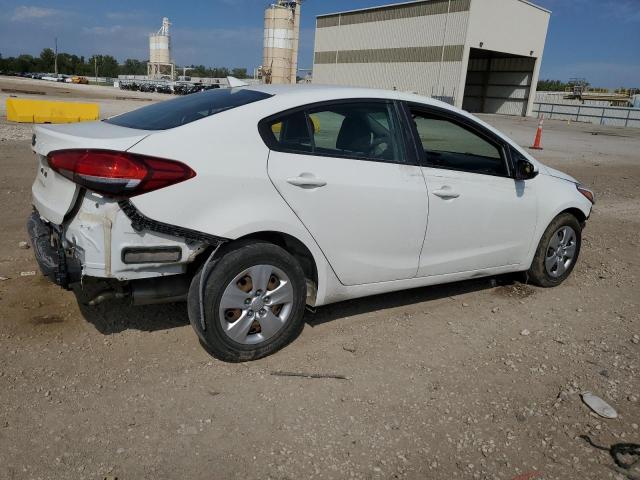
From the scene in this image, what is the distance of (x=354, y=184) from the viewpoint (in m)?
3.42

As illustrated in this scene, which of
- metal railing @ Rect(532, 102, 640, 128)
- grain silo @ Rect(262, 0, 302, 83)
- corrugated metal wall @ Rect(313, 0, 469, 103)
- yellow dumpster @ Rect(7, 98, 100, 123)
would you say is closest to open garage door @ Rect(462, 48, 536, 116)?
metal railing @ Rect(532, 102, 640, 128)

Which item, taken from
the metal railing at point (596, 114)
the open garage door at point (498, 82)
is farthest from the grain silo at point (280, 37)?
the metal railing at point (596, 114)

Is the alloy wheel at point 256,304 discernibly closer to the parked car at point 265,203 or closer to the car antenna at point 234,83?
the parked car at point 265,203

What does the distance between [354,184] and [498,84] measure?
58.0 meters

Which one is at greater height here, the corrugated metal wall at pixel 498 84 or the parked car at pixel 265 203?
the corrugated metal wall at pixel 498 84

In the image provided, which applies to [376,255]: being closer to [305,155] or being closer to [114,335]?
[305,155]

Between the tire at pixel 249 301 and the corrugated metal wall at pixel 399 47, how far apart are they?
134 ft

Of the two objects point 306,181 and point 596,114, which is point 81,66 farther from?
point 306,181

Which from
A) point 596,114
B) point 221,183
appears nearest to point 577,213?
point 221,183

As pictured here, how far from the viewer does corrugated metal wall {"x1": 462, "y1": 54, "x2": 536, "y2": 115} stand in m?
53.1

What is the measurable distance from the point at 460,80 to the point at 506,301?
44.2m

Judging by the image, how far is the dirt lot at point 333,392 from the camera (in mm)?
2529

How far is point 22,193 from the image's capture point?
7.11 m

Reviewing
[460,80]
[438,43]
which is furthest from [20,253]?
[438,43]
